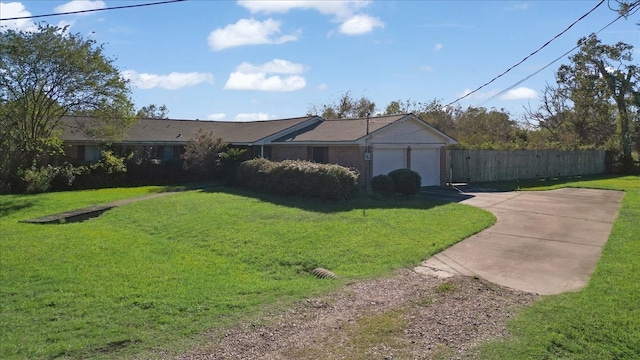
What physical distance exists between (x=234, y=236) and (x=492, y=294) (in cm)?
641

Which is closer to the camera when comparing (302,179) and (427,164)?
(302,179)

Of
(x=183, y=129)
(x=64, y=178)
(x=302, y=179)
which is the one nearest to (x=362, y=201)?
(x=302, y=179)

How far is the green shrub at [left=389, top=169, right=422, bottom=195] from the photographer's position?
65.1 feet

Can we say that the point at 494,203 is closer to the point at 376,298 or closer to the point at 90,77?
the point at 376,298

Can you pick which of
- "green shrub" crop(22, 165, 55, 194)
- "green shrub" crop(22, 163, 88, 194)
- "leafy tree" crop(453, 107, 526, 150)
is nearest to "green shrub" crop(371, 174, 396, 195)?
"green shrub" crop(22, 163, 88, 194)

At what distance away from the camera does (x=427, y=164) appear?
80.7ft

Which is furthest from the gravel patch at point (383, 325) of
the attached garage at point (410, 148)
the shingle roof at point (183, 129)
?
the shingle roof at point (183, 129)

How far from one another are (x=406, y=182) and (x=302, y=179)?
173 inches

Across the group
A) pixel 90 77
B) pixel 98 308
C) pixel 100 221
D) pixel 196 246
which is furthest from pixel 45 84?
pixel 98 308

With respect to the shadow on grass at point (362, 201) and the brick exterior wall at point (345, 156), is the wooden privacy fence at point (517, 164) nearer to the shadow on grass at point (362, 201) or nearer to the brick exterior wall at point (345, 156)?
the shadow on grass at point (362, 201)

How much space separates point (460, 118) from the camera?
46.9m

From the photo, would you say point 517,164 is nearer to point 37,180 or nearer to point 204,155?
point 204,155

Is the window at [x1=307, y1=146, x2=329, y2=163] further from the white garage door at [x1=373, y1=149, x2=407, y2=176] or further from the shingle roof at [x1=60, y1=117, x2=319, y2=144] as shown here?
the shingle roof at [x1=60, y1=117, x2=319, y2=144]

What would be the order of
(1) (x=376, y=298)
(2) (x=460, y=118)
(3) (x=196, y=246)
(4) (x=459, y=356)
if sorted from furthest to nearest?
(2) (x=460, y=118), (3) (x=196, y=246), (1) (x=376, y=298), (4) (x=459, y=356)
